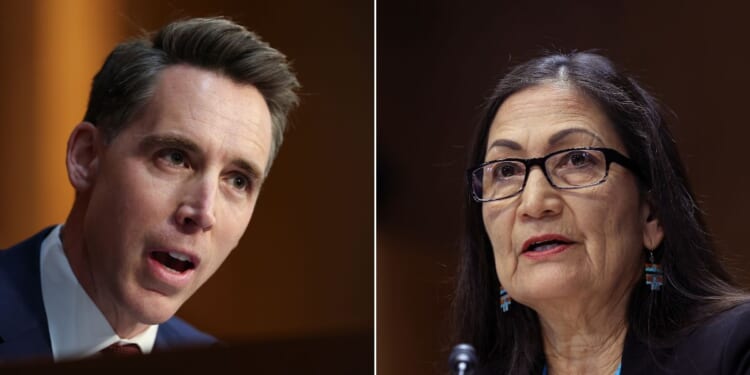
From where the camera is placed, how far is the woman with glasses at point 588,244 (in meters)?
2.65

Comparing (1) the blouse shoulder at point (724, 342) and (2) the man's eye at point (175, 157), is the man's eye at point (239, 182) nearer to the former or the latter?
(2) the man's eye at point (175, 157)

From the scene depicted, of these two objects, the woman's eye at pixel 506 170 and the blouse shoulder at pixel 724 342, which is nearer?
the blouse shoulder at pixel 724 342

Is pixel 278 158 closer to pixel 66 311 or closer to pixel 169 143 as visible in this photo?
pixel 169 143

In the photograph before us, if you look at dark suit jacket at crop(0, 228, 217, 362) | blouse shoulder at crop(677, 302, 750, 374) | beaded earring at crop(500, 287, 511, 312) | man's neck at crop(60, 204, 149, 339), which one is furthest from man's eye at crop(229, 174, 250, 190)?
blouse shoulder at crop(677, 302, 750, 374)

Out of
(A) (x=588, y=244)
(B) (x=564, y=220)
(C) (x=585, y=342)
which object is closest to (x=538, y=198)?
(B) (x=564, y=220)

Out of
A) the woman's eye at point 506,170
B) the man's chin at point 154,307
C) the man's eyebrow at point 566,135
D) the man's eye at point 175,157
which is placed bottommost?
the man's chin at point 154,307

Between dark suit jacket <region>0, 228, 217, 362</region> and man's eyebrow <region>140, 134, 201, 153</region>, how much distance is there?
1.30 ft

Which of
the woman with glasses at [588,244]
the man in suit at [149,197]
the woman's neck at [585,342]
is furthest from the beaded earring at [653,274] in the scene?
the man in suit at [149,197]

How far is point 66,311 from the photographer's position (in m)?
2.80

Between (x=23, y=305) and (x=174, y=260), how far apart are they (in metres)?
0.48

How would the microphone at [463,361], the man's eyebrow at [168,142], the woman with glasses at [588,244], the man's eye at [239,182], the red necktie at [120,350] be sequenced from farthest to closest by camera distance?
the man's eye at [239,182]
the man's eyebrow at [168,142]
the red necktie at [120,350]
the woman with glasses at [588,244]
the microphone at [463,361]

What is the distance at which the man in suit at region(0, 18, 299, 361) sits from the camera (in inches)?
109

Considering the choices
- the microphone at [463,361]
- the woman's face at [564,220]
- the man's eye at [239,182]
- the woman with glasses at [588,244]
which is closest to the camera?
the microphone at [463,361]

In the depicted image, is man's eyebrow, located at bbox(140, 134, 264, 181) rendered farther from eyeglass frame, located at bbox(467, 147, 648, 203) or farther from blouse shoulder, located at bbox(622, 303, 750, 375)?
blouse shoulder, located at bbox(622, 303, 750, 375)
